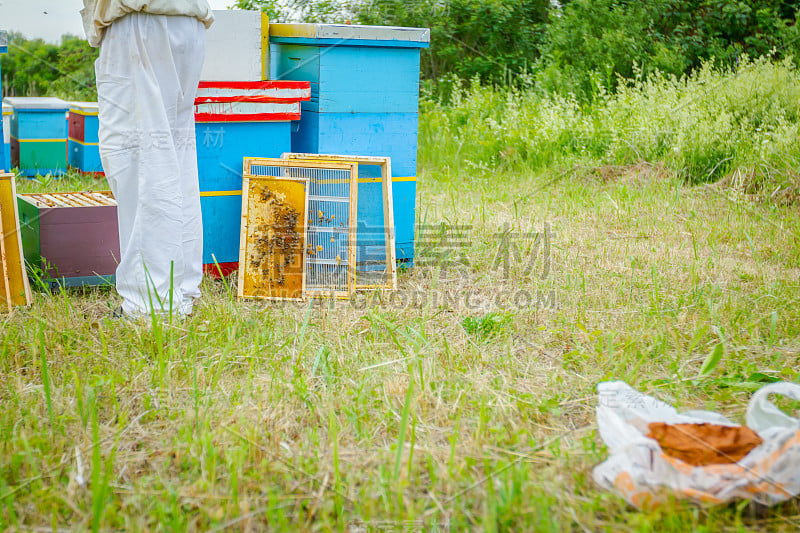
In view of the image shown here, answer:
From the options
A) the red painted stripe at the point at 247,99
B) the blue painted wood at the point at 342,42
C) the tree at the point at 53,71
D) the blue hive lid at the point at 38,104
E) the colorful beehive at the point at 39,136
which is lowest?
the colorful beehive at the point at 39,136

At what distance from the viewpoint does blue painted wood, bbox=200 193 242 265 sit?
3.22 meters

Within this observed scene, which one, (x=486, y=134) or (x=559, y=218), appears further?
(x=486, y=134)

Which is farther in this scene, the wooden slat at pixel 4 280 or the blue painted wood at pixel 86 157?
the blue painted wood at pixel 86 157

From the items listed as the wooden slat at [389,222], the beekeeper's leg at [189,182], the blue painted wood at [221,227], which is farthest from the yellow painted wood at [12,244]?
the wooden slat at [389,222]

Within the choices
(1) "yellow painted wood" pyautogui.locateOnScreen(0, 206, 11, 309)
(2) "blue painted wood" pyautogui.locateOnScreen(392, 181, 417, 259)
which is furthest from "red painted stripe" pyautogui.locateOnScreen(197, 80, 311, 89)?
(1) "yellow painted wood" pyautogui.locateOnScreen(0, 206, 11, 309)

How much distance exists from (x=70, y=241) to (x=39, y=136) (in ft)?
11.0

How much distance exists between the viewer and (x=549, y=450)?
176 cm

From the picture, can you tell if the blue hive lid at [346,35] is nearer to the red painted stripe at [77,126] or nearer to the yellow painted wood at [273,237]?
the yellow painted wood at [273,237]

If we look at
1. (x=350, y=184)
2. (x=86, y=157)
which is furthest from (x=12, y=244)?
(x=86, y=157)

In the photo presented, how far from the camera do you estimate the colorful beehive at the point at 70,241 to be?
304cm

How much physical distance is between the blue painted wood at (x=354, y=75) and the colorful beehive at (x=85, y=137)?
282cm

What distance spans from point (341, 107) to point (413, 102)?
0.40 m

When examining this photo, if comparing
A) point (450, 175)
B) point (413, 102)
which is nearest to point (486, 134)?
point (450, 175)

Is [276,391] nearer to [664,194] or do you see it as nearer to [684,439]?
[684,439]
